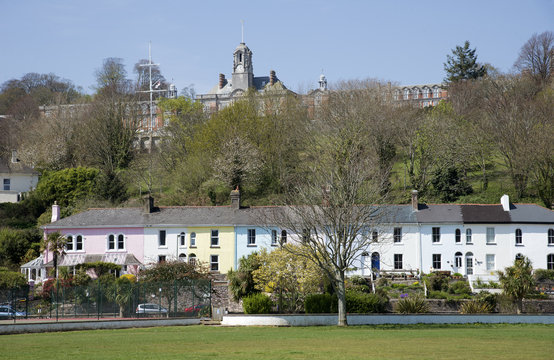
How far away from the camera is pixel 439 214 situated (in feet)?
178

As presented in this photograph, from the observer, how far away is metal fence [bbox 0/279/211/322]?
34.7 m

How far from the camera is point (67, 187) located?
224ft

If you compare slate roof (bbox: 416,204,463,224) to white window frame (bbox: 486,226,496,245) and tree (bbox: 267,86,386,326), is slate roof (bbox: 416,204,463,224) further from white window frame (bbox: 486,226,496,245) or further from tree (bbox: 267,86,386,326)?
tree (bbox: 267,86,386,326)

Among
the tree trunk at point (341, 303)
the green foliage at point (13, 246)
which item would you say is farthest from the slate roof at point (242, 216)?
the tree trunk at point (341, 303)

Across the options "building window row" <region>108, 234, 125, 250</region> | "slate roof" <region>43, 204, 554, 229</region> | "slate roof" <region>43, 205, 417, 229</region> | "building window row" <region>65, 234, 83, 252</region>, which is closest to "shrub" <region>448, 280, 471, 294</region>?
"slate roof" <region>43, 204, 554, 229</region>

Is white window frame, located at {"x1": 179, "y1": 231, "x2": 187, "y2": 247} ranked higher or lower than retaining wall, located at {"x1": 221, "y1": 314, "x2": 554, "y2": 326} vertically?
higher

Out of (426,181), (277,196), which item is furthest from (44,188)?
(426,181)

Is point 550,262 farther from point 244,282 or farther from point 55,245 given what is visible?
point 55,245

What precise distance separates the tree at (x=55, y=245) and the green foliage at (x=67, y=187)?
14576 mm

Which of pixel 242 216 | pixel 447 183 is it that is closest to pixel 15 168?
pixel 242 216

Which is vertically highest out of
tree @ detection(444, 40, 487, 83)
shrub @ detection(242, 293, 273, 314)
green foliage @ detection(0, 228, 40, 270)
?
tree @ detection(444, 40, 487, 83)

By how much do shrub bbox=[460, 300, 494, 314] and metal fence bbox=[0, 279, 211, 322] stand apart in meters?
15.4

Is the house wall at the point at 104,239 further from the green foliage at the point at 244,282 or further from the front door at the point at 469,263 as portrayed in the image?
the front door at the point at 469,263

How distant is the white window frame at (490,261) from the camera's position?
5347 centimetres
